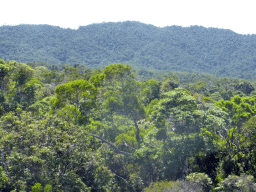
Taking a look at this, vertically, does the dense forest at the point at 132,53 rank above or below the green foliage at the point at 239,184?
above

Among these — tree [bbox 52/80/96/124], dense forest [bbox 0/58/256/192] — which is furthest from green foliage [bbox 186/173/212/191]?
tree [bbox 52/80/96/124]

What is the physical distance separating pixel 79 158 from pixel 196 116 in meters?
7.41

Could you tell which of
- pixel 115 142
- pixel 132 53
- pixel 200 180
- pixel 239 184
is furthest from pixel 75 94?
pixel 132 53

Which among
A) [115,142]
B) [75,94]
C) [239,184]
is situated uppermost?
[75,94]

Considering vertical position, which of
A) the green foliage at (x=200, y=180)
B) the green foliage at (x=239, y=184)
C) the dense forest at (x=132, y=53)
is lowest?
the green foliage at (x=200, y=180)

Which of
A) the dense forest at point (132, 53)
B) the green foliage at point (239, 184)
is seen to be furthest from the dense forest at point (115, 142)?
the dense forest at point (132, 53)

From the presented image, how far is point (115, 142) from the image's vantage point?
16266mm

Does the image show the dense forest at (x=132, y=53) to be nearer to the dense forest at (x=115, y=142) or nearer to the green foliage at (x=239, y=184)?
the dense forest at (x=115, y=142)

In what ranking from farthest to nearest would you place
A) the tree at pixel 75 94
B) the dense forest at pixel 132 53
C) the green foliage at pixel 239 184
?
the dense forest at pixel 132 53 < the tree at pixel 75 94 < the green foliage at pixel 239 184

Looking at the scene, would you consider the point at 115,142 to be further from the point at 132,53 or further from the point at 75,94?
the point at 132,53

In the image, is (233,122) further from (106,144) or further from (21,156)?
(21,156)

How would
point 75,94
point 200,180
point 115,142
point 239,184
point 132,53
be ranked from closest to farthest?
point 239,184
point 200,180
point 75,94
point 115,142
point 132,53

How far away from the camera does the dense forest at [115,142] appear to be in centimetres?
916

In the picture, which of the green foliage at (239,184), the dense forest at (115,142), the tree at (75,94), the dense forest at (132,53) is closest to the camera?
the dense forest at (115,142)
